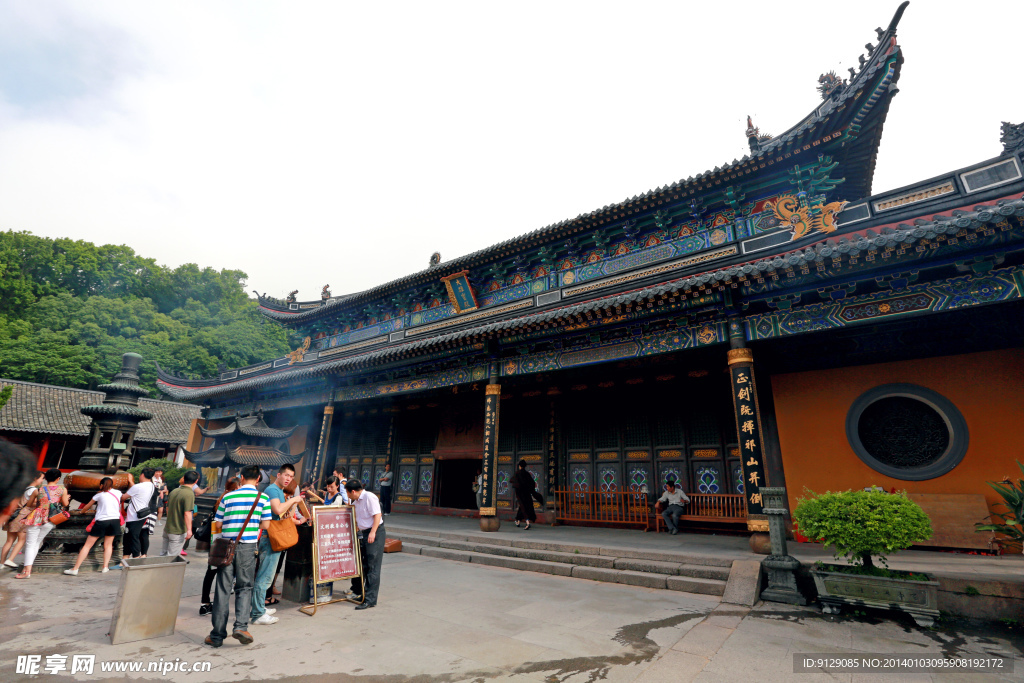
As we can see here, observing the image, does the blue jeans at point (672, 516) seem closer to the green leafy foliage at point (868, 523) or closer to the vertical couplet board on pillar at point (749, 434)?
the vertical couplet board on pillar at point (749, 434)

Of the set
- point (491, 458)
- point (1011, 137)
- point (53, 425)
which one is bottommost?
point (491, 458)

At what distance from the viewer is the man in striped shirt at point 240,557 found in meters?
3.75

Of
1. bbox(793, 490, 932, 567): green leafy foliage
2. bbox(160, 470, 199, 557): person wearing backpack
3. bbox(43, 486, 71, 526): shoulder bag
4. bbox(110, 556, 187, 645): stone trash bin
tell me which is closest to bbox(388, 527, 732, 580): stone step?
bbox(793, 490, 932, 567): green leafy foliage

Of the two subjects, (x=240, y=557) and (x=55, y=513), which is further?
(x=55, y=513)

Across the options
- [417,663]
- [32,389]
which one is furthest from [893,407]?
[32,389]

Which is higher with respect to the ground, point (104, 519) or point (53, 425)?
point (53, 425)

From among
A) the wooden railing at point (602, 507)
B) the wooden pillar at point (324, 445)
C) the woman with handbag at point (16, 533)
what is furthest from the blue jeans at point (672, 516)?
the woman with handbag at point (16, 533)

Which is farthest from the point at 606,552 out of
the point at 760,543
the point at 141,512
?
the point at 141,512

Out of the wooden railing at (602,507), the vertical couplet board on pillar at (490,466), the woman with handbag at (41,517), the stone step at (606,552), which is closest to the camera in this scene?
the stone step at (606,552)

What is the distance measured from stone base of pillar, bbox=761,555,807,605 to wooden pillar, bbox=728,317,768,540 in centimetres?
131

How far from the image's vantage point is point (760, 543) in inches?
250

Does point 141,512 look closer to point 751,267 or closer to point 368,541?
point 368,541

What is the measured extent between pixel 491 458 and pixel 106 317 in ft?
107

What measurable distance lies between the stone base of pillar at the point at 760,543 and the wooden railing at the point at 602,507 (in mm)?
2915
